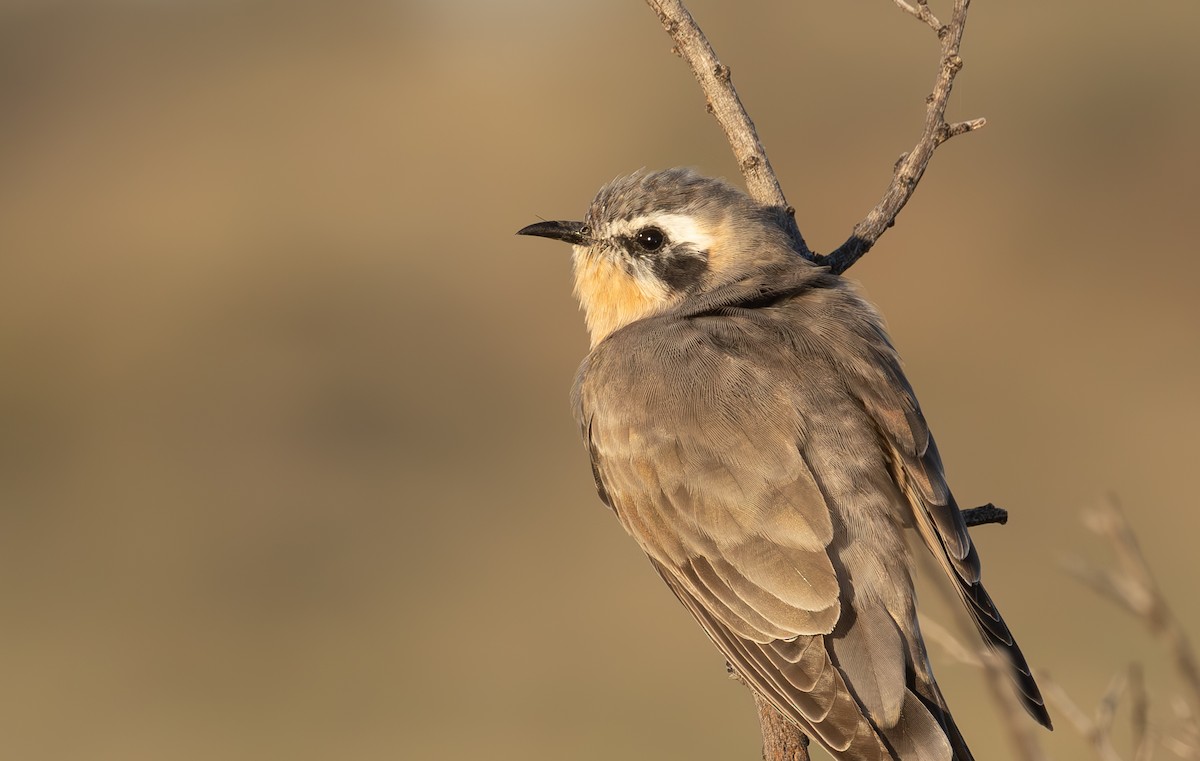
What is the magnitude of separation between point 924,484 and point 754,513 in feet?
2.09

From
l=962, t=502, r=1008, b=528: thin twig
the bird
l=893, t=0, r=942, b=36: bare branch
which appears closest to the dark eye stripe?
the bird

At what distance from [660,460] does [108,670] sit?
9.98m

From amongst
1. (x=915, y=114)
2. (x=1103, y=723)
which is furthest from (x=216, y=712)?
(x=915, y=114)

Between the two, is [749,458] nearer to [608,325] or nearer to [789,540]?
[789,540]

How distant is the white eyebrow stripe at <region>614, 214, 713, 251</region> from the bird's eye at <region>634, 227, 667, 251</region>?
0.07 feet

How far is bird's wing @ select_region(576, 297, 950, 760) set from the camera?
13.9ft

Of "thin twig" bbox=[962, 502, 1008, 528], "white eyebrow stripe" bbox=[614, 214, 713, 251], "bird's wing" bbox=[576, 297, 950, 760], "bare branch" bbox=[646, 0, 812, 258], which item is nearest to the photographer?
"bird's wing" bbox=[576, 297, 950, 760]

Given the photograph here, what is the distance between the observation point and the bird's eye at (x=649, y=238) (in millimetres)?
5770

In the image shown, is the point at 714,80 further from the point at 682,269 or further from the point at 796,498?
the point at 796,498

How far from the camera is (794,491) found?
4.52 metres

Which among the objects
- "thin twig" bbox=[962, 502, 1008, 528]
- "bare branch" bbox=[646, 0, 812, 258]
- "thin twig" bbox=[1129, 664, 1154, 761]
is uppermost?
"bare branch" bbox=[646, 0, 812, 258]

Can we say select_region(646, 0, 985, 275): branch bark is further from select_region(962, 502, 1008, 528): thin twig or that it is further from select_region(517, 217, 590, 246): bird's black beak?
select_region(962, 502, 1008, 528): thin twig

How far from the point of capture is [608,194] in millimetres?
5855

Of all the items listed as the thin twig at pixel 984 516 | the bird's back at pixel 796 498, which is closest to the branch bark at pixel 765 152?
the bird's back at pixel 796 498
